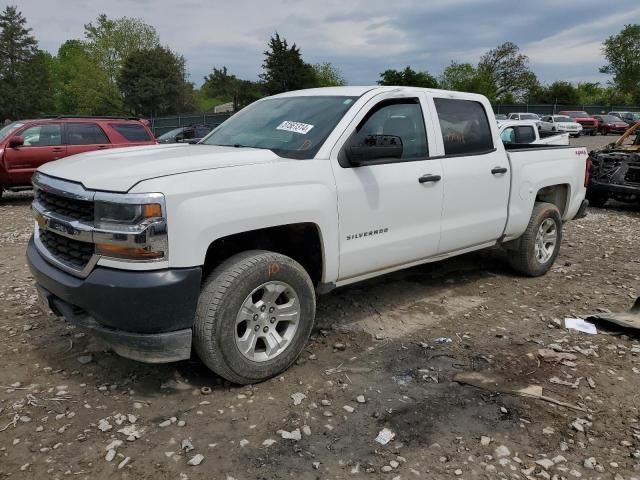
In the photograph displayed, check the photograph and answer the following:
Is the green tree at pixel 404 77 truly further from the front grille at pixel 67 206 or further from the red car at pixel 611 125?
the front grille at pixel 67 206

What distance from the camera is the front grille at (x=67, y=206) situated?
2.98 m

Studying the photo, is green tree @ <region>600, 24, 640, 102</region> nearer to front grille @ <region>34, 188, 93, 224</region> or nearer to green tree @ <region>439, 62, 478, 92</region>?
green tree @ <region>439, 62, 478, 92</region>

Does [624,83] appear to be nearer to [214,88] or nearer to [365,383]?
[214,88]

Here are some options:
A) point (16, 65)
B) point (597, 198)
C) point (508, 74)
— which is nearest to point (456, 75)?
point (508, 74)

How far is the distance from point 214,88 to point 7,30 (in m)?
41.4

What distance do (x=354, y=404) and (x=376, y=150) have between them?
5.34 feet

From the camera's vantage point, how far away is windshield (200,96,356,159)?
3703mm

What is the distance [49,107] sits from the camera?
57.0m

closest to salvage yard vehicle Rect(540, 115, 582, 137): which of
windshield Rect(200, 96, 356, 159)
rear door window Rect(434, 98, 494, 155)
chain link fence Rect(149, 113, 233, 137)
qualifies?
chain link fence Rect(149, 113, 233, 137)

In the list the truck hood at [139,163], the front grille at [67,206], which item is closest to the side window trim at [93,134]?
the truck hood at [139,163]

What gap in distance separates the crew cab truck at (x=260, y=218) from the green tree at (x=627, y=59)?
80.5 meters

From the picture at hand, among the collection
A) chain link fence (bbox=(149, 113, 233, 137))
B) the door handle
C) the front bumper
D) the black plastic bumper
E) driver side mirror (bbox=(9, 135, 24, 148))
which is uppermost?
chain link fence (bbox=(149, 113, 233, 137))

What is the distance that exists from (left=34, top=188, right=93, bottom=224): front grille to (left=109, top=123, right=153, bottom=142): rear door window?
8.70 meters

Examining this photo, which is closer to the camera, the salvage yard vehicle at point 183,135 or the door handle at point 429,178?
the door handle at point 429,178
